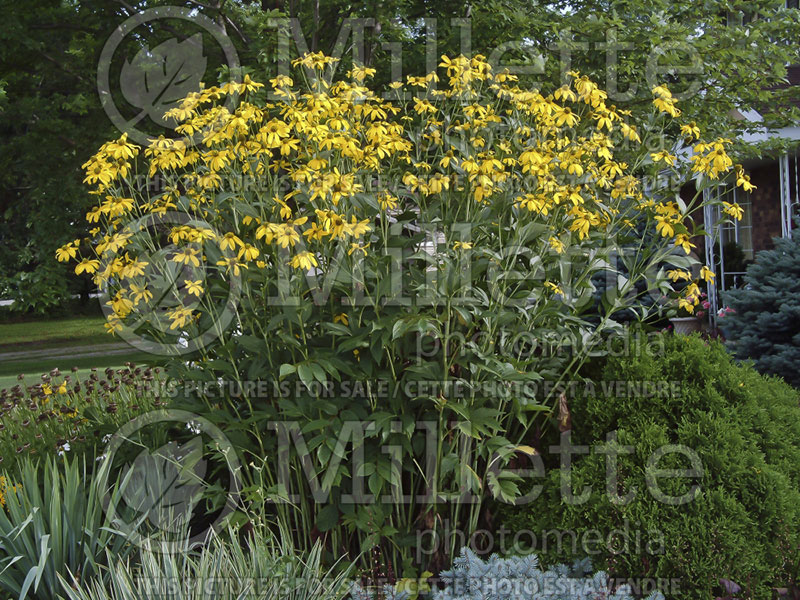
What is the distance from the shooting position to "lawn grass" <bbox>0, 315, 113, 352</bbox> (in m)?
14.4

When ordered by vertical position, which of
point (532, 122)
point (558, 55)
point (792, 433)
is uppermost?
point (558, 55)

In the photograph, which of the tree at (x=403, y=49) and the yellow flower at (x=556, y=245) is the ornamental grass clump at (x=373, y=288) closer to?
the yellow flower at (x=556, y=245)

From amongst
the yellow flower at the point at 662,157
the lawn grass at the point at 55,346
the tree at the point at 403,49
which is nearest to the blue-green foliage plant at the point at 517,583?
the yellow flower at the point at 662,157

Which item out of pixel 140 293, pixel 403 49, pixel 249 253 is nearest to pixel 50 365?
pixel 403 49

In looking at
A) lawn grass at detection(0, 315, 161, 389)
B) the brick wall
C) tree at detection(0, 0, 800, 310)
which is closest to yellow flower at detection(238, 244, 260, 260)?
tree at detection(0, 0, 800, 310)

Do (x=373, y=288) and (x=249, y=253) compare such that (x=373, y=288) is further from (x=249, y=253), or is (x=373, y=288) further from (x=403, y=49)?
(x=403, y=49)

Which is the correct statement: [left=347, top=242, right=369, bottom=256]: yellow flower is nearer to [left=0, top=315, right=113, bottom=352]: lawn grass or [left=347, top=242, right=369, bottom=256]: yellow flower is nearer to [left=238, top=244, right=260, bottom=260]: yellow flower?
[left=238, top=244, right=260, bottom=260]: yellow flower

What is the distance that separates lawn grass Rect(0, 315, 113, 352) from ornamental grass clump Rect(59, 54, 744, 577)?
11.3m

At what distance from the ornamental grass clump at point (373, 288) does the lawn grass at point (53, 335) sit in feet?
37.2

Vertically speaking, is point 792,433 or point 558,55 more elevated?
point 558,55

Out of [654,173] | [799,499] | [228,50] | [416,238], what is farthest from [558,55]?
[799,499]

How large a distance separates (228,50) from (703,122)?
4000 millimetres

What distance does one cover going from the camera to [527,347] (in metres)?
2.92

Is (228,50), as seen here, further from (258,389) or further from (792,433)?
(792,433)
